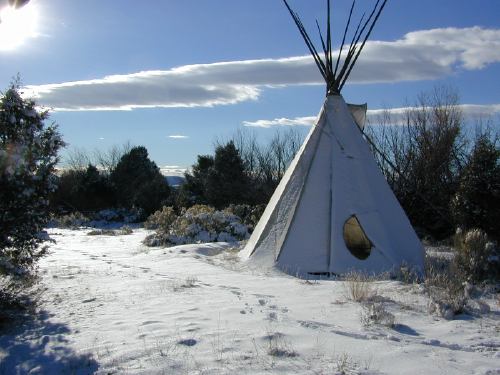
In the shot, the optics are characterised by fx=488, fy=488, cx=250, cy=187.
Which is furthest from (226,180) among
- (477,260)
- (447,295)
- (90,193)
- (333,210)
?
(447,295)

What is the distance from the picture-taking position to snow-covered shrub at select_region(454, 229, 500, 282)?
6.68 m

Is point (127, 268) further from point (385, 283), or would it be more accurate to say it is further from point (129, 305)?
point (385, 283)

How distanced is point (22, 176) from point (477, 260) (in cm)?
594

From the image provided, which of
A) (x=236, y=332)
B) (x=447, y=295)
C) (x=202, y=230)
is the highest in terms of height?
(x=447, y=295)

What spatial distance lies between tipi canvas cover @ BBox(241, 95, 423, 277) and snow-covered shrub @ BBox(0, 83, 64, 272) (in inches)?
144

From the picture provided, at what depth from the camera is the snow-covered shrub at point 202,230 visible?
12.3 metres

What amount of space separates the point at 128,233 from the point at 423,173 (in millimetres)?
10537

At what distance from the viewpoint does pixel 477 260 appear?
6.72 metres

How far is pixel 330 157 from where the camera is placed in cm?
862

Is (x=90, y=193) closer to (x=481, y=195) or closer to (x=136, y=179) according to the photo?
(x=136, y=179)

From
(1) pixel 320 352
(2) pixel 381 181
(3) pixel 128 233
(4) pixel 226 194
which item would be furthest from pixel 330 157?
(4) pixel 226 194

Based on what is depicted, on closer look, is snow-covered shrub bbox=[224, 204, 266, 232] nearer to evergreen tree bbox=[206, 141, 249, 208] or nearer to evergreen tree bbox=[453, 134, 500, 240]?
evergreen tree bbox=[453, 134, 500, 240]

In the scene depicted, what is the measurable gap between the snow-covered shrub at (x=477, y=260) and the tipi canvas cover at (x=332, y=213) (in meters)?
1.11

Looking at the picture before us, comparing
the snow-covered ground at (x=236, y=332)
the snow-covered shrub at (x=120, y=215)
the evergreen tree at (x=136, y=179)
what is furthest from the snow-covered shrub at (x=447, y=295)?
the evergreen tree at (x=136, y=179)
